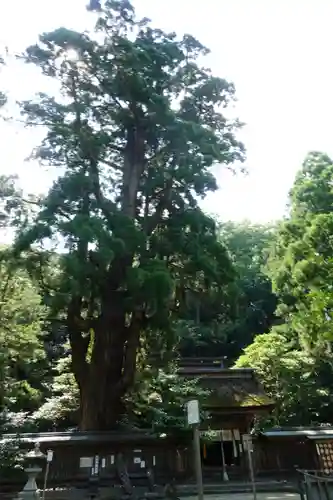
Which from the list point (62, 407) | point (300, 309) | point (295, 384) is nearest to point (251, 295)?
point (295, 384)

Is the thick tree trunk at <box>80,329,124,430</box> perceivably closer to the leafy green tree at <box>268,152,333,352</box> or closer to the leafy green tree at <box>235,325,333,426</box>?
the leafy green tree at <box>268,152,333,352</box>

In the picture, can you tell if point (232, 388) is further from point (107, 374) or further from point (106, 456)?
point (107, 374)

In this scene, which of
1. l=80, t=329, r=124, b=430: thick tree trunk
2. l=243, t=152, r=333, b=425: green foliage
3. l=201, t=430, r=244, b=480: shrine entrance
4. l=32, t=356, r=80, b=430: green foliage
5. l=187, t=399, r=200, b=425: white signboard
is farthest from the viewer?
l=32, t=356, r=80, b=430: green foliage

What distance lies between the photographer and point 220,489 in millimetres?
12383

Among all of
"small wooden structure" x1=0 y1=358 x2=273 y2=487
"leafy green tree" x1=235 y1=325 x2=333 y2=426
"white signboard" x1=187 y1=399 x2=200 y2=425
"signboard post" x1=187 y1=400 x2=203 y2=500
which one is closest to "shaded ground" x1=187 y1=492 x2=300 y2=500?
"small wooden structure" x1=0 y1=358 x2=273 y2=487

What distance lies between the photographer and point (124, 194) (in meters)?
14.3

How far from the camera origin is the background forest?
11.8 metres

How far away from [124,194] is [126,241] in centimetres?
306

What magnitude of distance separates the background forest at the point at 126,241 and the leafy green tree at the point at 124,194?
4cm

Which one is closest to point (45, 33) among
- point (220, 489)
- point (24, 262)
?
point (24, 262)

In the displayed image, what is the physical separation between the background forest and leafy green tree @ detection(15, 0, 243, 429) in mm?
44

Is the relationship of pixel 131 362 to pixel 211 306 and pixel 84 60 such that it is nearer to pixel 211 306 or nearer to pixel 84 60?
pixel 211 306

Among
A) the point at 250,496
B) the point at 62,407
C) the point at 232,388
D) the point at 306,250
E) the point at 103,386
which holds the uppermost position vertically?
the point at 306,250

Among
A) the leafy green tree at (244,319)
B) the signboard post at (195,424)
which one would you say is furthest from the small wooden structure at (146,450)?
the leafy green tree at (244,319)
